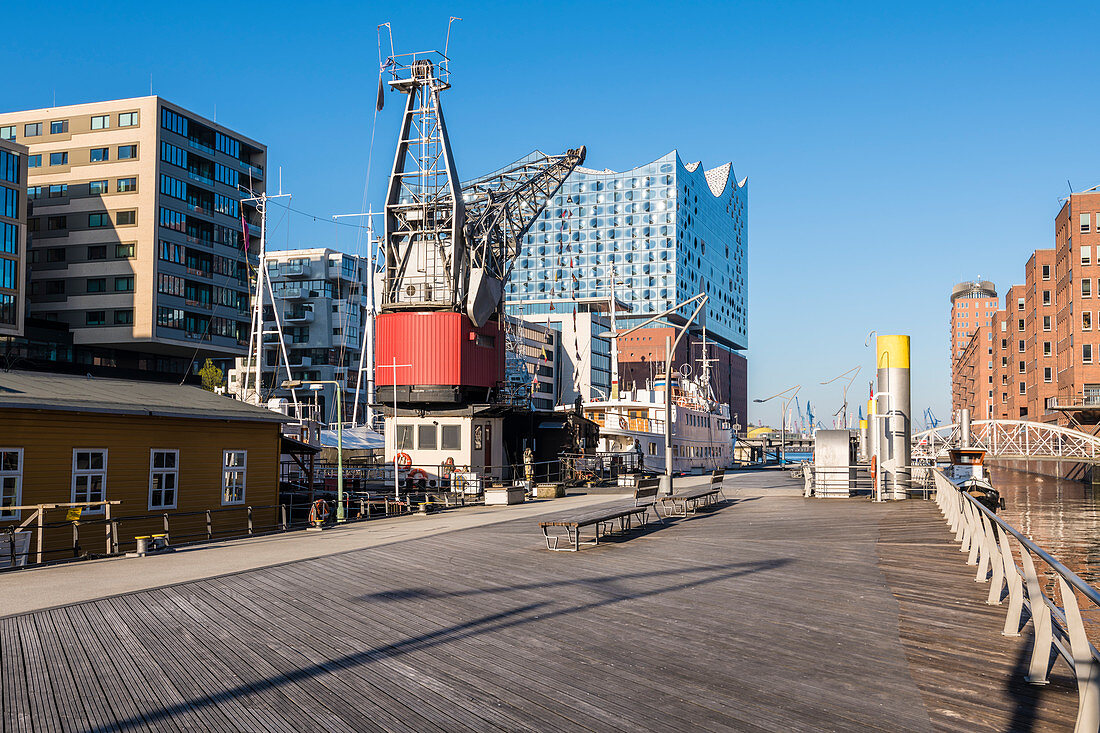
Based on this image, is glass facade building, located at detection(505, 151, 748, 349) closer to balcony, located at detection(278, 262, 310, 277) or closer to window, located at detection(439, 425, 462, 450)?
balcony, located at detection(278, 262, 310, 277)

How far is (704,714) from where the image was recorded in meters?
8.08

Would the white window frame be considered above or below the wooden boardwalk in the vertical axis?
above

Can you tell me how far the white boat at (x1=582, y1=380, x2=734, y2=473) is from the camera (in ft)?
228

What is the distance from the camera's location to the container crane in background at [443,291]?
4712cm

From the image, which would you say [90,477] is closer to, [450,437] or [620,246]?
[450,437]

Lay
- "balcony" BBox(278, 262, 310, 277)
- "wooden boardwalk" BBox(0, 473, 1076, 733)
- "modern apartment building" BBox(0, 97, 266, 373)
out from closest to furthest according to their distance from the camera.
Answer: "wooden boardwalk" BBox(0, 473, 1076, 733)
"modern apartment building" BBox(0, 97, 266, 373)
"balcony" BBox(278, 262, 310, 277)

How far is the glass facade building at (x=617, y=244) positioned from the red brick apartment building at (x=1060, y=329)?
63392 mm

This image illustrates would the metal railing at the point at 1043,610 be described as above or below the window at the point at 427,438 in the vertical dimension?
below

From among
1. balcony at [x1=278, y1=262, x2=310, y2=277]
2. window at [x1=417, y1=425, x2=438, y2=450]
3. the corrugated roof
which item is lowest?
window at [x1=417, y1=425, x2=438, y2=450]

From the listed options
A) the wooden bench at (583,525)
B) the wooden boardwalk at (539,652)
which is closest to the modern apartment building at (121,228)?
the wooden bench at (583,525)

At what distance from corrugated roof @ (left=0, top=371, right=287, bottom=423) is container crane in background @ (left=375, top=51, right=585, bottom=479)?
52.9 ft

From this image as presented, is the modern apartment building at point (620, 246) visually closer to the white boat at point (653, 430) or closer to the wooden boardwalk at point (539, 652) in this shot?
the white boat at point (653, 430)

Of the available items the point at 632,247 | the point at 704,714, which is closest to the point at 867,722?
the point at 704,714

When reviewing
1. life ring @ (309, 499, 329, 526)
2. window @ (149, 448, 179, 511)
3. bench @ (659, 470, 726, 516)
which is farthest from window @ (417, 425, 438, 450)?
window @ (149, 448, 179, 511)
